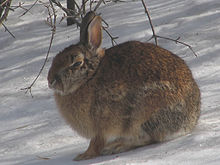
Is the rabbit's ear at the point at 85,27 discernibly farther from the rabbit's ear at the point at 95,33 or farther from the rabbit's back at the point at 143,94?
the rabbit's back at the point at 143,94

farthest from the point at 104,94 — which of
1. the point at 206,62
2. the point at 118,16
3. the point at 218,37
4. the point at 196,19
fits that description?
the point at 118,16

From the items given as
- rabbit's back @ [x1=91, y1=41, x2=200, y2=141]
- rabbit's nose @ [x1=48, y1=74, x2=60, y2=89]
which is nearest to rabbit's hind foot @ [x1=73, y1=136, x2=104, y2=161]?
rabbit's back @ [x1=91, y1=41, x2=200, y2=141]

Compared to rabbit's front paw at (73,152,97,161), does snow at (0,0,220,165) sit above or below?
below

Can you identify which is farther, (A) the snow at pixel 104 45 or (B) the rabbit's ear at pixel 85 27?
(B) the rabbit's ear at pixel 85 27

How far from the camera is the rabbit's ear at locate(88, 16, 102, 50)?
12.6 ft

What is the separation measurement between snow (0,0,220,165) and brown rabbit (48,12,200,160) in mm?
126

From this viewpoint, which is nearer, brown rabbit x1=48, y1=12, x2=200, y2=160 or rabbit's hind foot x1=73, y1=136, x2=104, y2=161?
brown rabbit x1=48, y1=12, x2=200, y2=160

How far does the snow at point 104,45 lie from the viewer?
3.65 m

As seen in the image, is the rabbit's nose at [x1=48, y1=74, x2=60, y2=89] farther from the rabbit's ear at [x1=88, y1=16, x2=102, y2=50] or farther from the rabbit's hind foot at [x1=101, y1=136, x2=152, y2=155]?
the rabbit's hind foot at [x1=101, y1=136, x2=152, y2=155]

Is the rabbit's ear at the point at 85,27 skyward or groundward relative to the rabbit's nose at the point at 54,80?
skyward

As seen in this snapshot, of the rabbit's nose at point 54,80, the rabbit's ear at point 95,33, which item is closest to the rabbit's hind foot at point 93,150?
the rabbit's nose at point 54,80

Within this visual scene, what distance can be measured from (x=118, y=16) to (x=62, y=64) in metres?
4.43

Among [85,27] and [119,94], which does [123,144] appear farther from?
[85,27]

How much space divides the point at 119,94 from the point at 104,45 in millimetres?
3266
